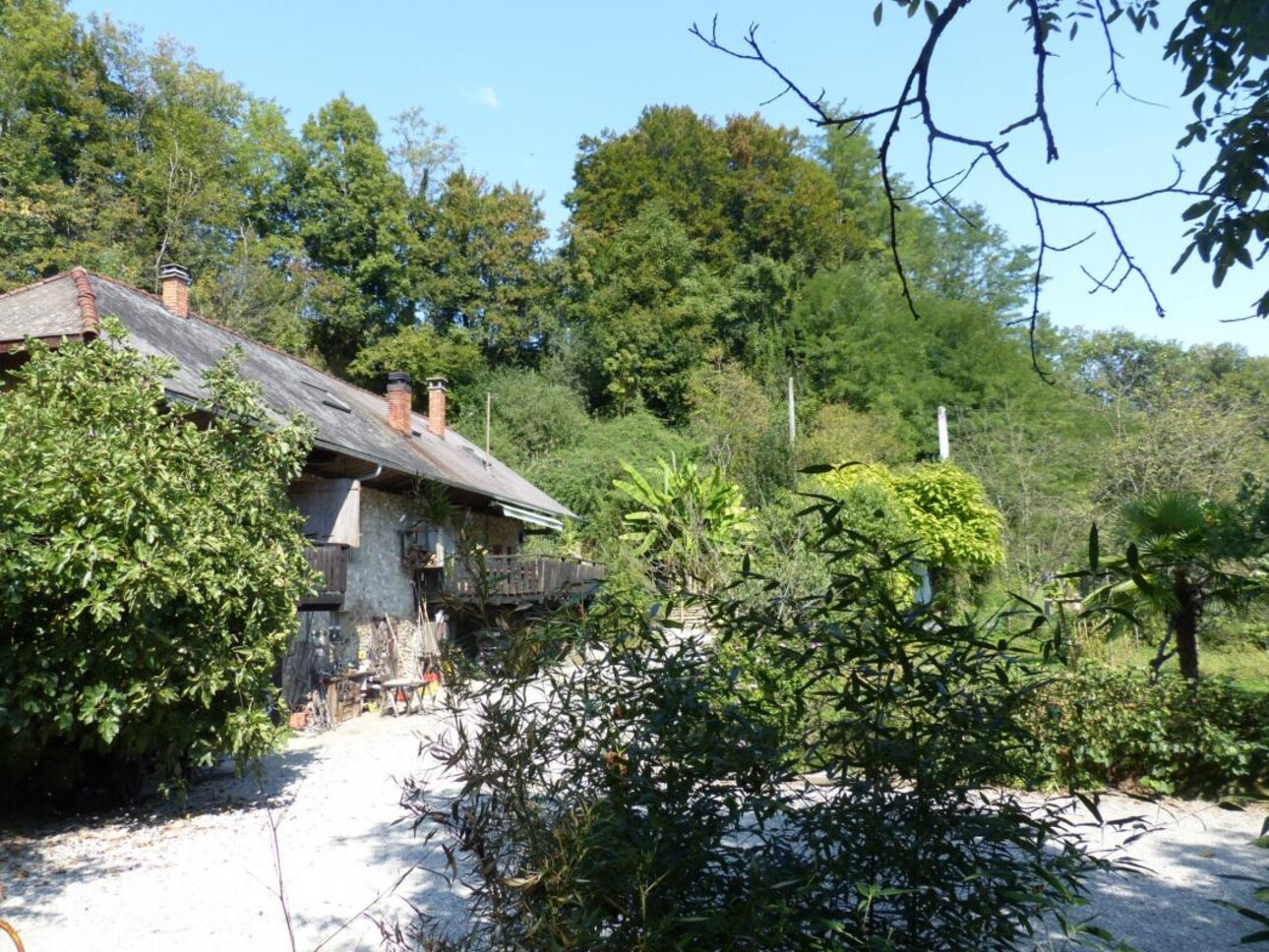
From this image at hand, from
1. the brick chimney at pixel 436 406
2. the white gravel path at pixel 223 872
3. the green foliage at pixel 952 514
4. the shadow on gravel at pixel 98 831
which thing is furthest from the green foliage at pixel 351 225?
the white gravel path at pixel 223 872

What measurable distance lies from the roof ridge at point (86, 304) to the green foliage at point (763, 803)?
999 cm

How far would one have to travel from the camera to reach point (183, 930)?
5449 millimetres

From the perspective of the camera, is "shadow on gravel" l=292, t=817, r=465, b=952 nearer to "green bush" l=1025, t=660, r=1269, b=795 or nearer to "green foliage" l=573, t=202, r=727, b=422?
"green bush" l=1025, t=660, r=1269, b=795

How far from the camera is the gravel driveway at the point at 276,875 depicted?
5.36 meters

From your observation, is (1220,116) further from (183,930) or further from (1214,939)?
(183,930)

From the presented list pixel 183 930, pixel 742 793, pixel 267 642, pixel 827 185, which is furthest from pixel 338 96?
pixel 742 793

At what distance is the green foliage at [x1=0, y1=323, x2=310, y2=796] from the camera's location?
6.82m

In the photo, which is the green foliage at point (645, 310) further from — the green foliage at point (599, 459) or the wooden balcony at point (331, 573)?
the wooden balcony at point (331, 573)

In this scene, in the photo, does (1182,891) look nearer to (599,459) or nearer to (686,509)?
(686,509)

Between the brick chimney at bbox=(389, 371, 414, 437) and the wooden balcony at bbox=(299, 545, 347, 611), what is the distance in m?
6.71

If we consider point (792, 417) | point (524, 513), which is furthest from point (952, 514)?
point (524, 513)

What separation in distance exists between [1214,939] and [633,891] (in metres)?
4.87

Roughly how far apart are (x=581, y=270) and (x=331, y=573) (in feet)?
89.6

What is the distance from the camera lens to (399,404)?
21172mm
